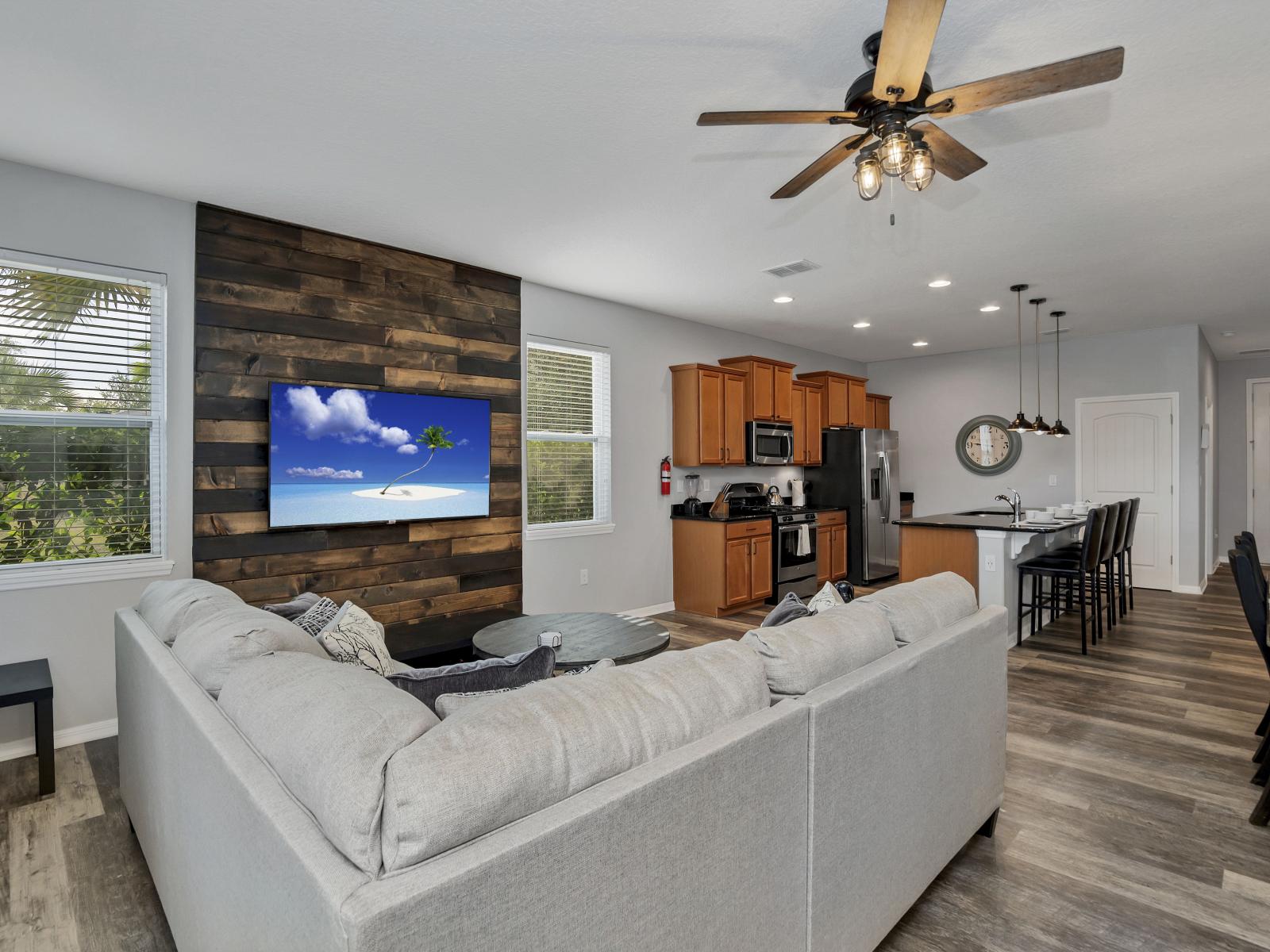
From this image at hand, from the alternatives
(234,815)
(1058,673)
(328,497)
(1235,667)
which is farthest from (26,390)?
(1235,667)

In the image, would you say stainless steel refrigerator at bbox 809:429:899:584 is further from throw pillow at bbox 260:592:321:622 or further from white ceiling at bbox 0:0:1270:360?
throw pillow at bbox 260:592:321:622

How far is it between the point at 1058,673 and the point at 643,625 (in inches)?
111

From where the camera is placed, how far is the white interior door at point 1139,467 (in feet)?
22.5

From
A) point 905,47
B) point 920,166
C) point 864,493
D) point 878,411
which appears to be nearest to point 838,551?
point 864,493

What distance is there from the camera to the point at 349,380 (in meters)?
4.05

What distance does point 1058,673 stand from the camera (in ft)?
13.8

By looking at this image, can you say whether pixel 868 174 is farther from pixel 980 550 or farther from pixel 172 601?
pixel 980 550

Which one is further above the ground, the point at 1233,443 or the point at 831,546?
the point at 1233,443

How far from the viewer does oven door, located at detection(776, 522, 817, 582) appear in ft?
21.3

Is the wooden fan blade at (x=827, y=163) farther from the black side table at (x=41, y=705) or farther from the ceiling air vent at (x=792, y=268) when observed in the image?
the black side table at (x=41, y=705)

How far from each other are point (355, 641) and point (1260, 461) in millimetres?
10780

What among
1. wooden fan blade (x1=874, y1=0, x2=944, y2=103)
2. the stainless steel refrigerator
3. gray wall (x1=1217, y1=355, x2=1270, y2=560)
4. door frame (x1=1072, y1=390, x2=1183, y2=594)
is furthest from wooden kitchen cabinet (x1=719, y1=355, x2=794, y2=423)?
gray wall (x1=1217, y1=355, x2=1270, y2=560)

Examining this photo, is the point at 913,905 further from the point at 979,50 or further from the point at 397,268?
the point at 397,268

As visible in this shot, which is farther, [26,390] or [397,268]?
[397,268]
